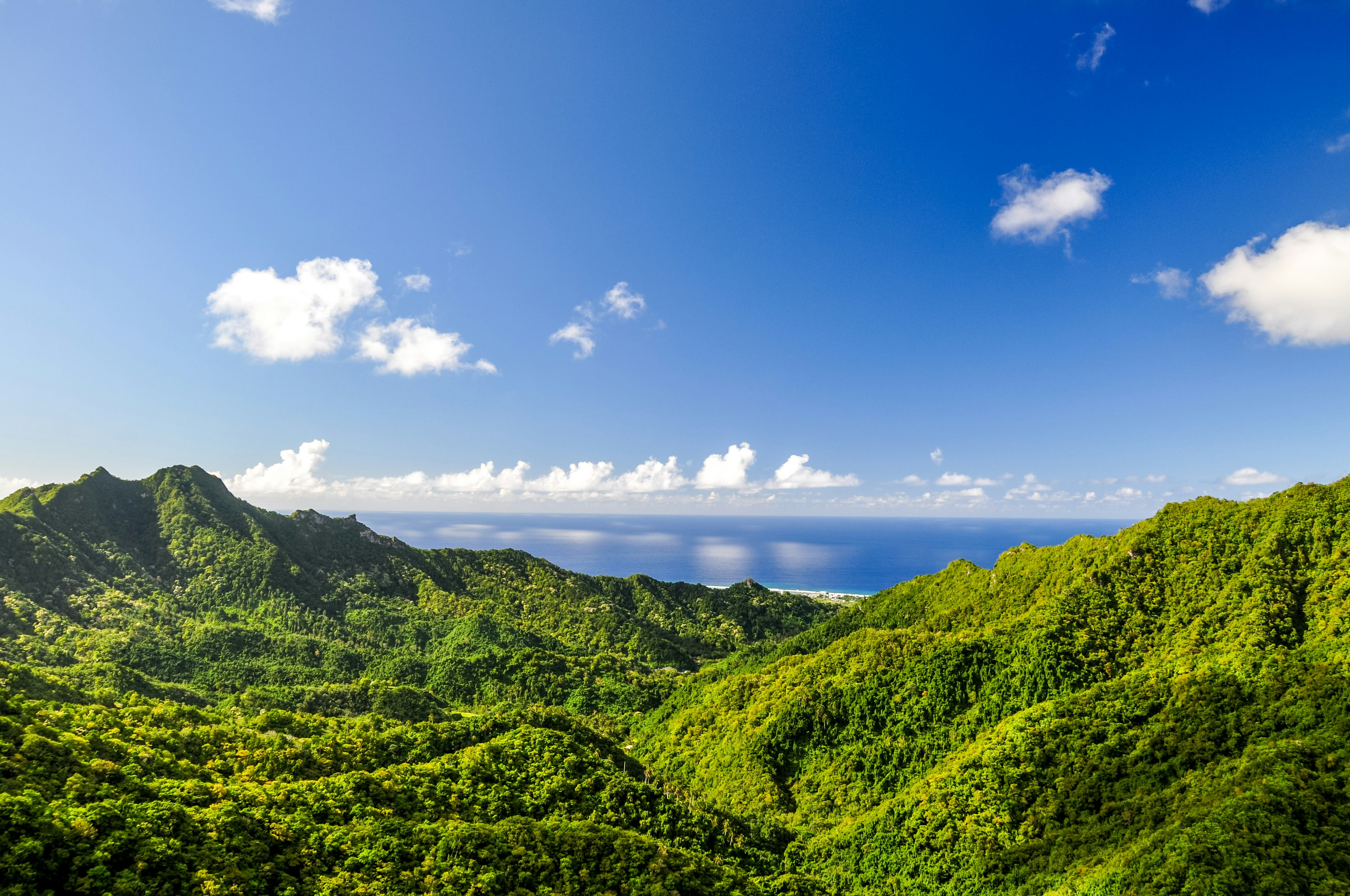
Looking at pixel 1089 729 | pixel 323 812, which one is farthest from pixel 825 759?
pixel 323 812

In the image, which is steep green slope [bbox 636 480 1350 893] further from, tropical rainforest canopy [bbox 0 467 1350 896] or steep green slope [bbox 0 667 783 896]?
steep green slope [bbox 0 667 783 896]

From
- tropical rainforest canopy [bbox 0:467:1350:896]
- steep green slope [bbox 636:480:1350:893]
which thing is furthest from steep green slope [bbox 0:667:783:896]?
steep green slope [bbox 636:480:1350:893]

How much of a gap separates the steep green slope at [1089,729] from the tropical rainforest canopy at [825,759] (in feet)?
1.25

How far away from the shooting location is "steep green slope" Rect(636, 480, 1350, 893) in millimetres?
53656

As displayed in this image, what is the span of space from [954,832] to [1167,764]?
86.3 ft

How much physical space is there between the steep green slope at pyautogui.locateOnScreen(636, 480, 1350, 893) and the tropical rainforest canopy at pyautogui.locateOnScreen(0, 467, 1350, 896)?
15.0 inches

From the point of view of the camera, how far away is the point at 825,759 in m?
99.1

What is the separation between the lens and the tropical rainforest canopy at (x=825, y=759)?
46062 millimetres

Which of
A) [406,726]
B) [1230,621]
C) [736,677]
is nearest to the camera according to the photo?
[406,726]

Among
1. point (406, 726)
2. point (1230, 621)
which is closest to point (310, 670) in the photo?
point (406, 726)

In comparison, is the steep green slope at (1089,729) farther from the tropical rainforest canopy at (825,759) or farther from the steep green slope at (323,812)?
the steep green slope at (323,812)

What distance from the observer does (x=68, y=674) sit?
101 meters

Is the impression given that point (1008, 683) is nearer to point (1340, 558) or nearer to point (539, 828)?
point (1340, 558)

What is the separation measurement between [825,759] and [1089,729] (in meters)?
42.3
